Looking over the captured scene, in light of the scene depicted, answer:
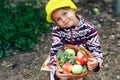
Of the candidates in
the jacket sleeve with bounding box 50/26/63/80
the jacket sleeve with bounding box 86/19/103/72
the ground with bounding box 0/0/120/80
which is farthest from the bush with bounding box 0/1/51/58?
the jacket sleeve with bounding box 86/19/103/72

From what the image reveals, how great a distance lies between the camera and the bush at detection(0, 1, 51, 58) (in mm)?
5238

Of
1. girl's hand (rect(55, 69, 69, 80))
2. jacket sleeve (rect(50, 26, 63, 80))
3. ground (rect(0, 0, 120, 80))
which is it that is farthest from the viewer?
ground (rect(0, 0, 120, 80))

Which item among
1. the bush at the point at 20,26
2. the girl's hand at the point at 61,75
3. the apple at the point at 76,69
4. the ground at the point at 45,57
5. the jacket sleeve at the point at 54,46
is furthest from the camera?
the bush at the point at 20,26

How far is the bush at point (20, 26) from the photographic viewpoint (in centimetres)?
524

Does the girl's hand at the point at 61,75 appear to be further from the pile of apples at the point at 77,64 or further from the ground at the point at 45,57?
the ground at the point at 45,57

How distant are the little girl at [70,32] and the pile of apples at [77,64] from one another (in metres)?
0.05

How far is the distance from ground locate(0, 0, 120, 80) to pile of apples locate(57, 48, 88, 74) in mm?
1230

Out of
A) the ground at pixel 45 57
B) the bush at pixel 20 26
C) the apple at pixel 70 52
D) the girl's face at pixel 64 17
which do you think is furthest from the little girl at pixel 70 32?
the bush at pixel 20 26

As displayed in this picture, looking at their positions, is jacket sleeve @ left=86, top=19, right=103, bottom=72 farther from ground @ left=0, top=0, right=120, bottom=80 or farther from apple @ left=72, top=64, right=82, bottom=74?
ground @ left=0, top=0, right=120, bottom=80

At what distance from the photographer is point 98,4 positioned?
20.5 feet

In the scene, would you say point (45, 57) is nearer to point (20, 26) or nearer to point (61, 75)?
point (20, 26)

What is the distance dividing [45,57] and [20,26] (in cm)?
65

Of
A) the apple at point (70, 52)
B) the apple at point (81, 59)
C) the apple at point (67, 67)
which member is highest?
the apple at point (70, 52)

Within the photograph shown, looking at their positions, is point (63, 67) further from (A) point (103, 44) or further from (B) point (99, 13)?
(B) point (99, 13)
